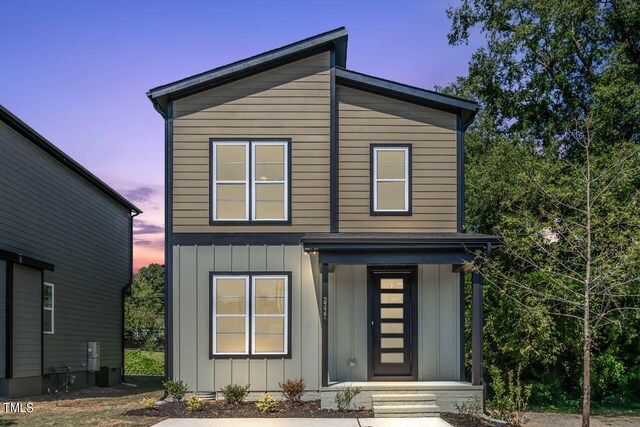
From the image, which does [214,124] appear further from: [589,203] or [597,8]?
[597,8]

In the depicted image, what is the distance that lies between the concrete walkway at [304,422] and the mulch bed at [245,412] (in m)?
0.37

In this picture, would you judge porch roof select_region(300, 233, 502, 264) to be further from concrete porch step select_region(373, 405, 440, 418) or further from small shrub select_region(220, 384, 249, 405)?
small shrub select_region(220, 384, 249, 405)

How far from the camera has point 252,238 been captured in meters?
12.8

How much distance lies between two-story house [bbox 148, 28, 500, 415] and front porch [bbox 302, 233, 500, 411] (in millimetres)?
22

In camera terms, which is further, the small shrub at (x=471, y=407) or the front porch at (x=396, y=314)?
the front porch at (x=396, y=314)

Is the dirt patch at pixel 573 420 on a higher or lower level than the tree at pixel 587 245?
lower

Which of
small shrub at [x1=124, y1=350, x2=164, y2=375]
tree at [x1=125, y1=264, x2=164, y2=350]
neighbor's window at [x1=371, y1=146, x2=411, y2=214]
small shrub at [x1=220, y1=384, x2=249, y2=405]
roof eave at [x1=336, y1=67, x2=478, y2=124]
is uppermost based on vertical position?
roof eave at [x1=336, y1=67, x2=478, y2=124]

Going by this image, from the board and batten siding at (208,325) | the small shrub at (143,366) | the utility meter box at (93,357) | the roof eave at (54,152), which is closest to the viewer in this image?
the board and batten siding at (208,325)

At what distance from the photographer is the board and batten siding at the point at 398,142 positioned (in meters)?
13.1

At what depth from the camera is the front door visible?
42.4 feet

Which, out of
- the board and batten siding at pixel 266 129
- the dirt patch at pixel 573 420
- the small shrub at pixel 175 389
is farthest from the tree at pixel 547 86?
the small shrub at pixel 175 389

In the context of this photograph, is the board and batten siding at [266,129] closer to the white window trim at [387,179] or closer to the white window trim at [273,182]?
the white window trim at [273,182]

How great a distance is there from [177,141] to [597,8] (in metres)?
13.5

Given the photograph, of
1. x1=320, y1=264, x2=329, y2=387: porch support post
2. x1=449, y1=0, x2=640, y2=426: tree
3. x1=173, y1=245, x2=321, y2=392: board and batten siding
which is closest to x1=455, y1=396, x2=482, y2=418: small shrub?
x1=320, y1=264, x2=329, y2=387: porch support post
